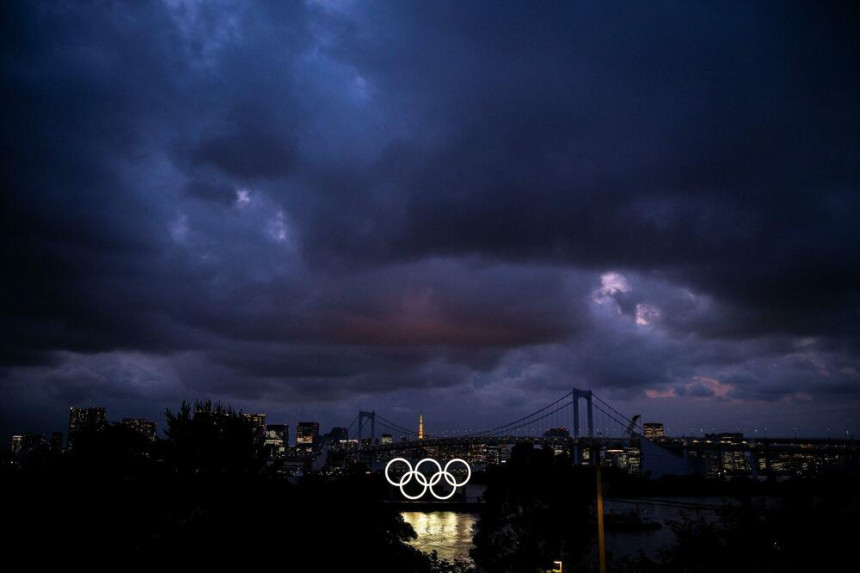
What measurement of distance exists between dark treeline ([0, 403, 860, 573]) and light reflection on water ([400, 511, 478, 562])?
19.0m

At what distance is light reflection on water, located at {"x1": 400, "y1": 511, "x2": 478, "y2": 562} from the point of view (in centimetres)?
4846

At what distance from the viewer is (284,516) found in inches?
735

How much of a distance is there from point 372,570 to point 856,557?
41.9 ft

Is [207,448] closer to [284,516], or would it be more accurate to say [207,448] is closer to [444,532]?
[284,516]

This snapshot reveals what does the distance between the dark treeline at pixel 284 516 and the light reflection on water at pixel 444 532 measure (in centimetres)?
1898

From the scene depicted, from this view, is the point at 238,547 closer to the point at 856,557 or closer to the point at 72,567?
the point at 72,567

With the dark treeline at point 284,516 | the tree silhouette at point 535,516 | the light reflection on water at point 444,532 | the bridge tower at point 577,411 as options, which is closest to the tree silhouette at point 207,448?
the dark treeline at point 284,516

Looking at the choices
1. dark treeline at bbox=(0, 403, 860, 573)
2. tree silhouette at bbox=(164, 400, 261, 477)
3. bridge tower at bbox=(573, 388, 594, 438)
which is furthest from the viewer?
bridge tower at bbox=(573, 388, 594, 438)

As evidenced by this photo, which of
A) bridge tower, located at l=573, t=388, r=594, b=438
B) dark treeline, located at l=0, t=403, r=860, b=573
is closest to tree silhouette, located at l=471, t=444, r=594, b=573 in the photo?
dark treeline, located at l=0, t=403, r=860, b=573

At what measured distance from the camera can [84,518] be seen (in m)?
17.3

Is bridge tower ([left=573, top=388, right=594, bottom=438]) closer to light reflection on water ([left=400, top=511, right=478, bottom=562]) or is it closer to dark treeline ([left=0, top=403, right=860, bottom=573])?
light reflection on water ([left=400, top=511, right=478, bottom=562])

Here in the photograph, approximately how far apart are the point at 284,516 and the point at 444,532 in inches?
1859

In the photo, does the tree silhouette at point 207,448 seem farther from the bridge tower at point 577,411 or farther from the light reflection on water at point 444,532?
the bridge tower at point 577,411

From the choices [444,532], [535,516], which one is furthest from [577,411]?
[535,516]
